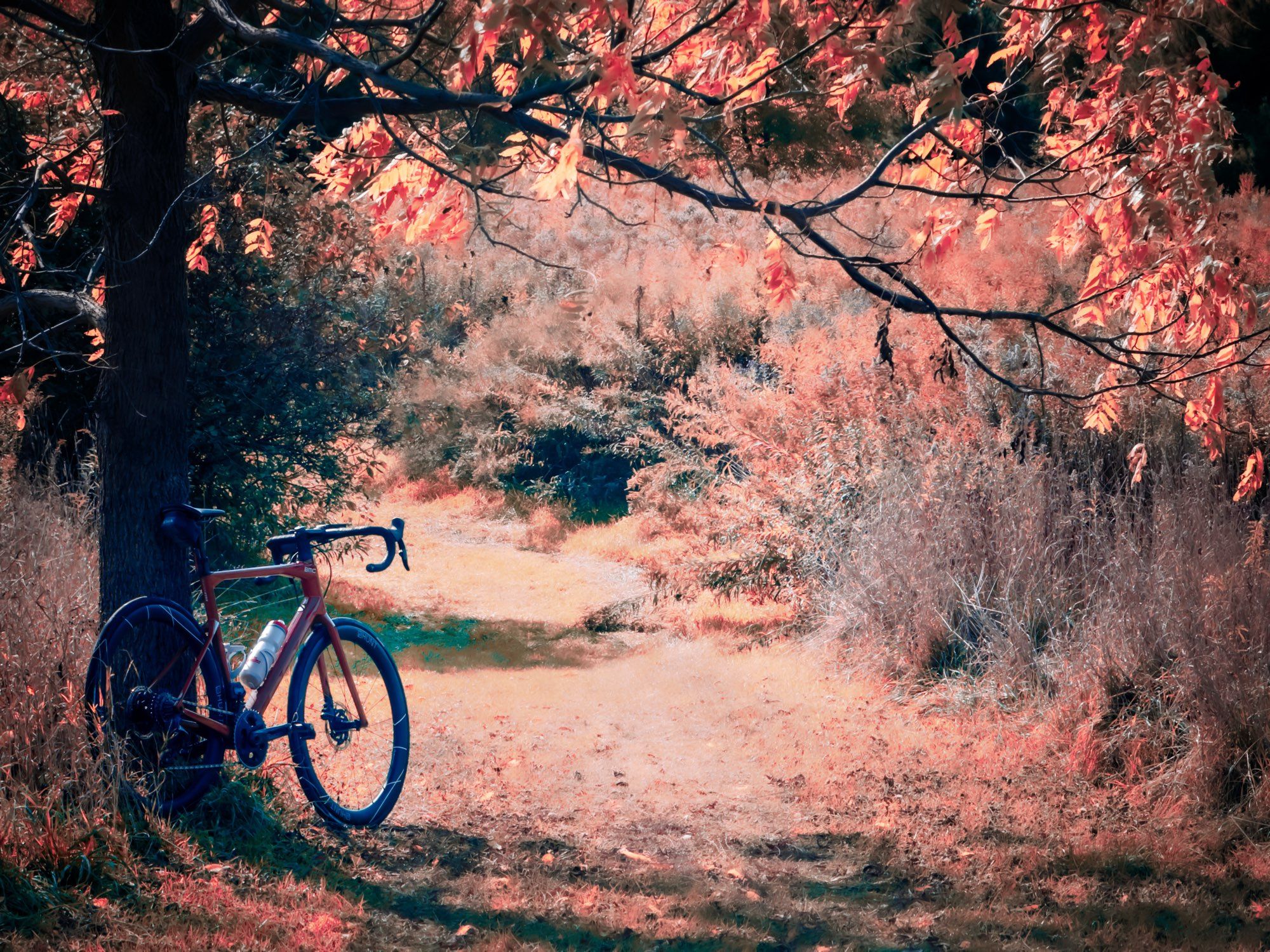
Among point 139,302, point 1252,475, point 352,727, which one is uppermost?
point 139,302

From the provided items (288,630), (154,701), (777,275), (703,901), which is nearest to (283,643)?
(288,630)

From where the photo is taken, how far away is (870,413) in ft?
31.1

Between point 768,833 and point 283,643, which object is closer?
point 283,643

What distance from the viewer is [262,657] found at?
4301mm

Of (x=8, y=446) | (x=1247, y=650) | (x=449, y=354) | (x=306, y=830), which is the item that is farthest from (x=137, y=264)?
(x=449, y=354)

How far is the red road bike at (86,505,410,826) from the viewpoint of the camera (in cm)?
401

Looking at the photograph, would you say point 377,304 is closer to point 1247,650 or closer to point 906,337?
point 906,337

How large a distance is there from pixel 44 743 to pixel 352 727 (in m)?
1.14

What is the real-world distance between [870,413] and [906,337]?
3.86 ft

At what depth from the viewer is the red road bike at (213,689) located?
13.2 ft

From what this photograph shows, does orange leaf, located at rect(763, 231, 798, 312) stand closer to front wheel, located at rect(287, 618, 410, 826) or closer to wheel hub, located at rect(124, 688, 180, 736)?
front wheel, located at rect(287, 618, 410, 826)

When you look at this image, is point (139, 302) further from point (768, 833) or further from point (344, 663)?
point (768, 833)

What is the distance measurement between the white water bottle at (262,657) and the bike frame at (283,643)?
0.09ft

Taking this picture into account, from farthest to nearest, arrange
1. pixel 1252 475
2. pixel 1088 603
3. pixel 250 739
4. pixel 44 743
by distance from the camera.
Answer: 1. pixel 1088 603
2. pixel 1252 475
3. pixel 250 739
4. pixel 44 743
